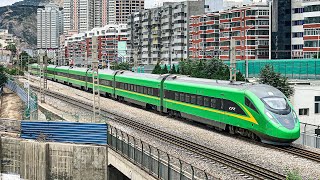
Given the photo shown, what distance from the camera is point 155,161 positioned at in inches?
842

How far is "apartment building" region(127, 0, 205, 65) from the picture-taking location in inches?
4978

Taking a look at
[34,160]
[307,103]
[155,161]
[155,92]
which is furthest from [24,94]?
[155,161]

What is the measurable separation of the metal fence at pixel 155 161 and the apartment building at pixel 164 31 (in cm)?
9042

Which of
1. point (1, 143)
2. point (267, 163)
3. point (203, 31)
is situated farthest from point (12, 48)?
Result: point (267, 163)

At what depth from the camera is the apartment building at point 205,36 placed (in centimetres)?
10625

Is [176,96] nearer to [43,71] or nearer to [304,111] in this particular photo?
[304,111]

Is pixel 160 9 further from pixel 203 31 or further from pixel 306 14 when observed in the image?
pixel 306 14

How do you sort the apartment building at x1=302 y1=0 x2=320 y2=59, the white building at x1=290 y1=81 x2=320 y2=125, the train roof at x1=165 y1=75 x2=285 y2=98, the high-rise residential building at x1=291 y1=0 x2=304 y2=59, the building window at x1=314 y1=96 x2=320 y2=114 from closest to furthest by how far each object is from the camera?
the train roof at x1=165 y1=75 x2=285 y2=98
the white building at x1=290 y1=81 x2=320 y2=125
the building window at x1=314 y1=96 x2=320 y2=114
the apartment building at x1=302 y1=0 x2=320 y2=59
the high-rise residential building at x1=291 y1=0 x2=304 y2=59

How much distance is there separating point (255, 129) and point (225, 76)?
27728 millimetres

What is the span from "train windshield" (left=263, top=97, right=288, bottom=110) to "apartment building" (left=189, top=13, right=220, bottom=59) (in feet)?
242

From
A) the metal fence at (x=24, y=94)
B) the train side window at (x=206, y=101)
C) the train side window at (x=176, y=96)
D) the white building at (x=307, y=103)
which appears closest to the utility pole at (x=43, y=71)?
the metal fence at (x=24, y=94)

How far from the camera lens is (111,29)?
188 metres

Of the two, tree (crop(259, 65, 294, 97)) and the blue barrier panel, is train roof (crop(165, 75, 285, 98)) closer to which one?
the blue barrier panel

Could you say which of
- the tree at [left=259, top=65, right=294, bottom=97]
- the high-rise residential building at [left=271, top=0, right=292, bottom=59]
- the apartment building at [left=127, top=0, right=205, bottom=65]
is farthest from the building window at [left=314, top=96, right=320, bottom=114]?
the apartment building at [left=127, top=0, right=205, bottom=65]
